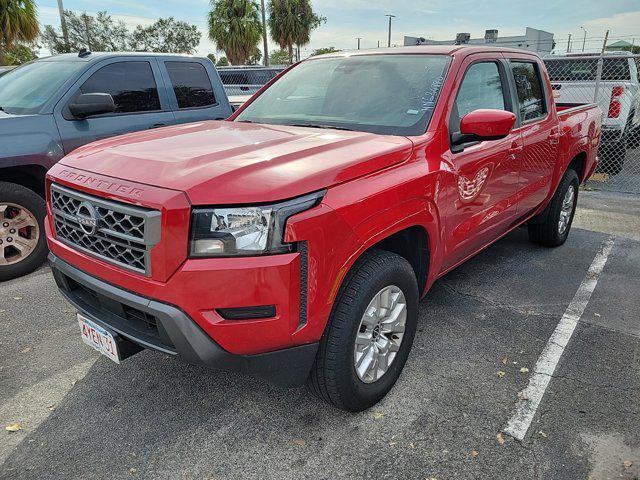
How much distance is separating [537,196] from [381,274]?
8.29 feet

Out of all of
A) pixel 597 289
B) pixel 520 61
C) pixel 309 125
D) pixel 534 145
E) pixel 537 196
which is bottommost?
pixel 597 289

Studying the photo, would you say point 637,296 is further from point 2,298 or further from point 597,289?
point 2,298

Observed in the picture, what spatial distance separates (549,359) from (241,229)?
224 cm

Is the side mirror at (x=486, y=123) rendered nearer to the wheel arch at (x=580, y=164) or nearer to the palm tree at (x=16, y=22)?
the wheel arch at (x=580, y=164)

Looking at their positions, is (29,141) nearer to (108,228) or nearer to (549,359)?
(108,228)

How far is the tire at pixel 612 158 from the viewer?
8.72 m

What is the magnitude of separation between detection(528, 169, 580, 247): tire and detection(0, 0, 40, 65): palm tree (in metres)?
18.2

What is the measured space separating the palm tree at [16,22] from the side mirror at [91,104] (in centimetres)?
1579

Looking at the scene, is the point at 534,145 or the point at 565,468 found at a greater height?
the point at 534,145

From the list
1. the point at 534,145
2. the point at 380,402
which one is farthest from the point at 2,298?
the point at 534,145

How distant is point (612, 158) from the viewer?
883 cm

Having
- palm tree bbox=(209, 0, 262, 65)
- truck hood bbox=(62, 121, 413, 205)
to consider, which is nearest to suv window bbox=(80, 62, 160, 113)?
truck hood bbox=(62, 121, 413, 205)

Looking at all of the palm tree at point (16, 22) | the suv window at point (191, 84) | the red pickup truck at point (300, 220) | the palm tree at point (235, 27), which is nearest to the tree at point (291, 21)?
the palm tree at point (235, 27)

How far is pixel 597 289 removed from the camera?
4.11 m
